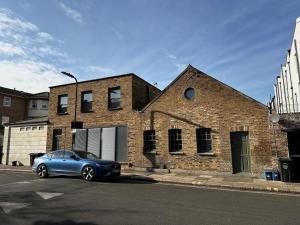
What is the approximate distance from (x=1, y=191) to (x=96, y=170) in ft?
13.4

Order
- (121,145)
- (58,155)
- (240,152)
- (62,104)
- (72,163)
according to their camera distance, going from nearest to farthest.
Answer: (72,163)
(58,155)
(240,152)
(121,145)
(62,104)

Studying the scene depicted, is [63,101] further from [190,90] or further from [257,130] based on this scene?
[257,130]

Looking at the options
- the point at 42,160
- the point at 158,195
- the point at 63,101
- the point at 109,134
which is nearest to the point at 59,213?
the point at 158,195

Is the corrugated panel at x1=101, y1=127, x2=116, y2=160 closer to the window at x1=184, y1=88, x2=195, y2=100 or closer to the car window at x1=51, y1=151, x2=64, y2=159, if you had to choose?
the car window at x1=51, y1=151, x2=64, y2=159

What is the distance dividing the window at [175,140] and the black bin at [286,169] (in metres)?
6.05

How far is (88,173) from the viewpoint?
12750 mm

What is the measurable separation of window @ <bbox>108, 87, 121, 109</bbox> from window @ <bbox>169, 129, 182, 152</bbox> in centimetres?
494

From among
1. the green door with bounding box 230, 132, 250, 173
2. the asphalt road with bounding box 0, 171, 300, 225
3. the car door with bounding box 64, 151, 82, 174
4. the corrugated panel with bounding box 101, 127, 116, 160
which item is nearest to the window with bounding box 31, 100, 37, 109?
the corrugated panel with bounding box 101, 127, 116, 160

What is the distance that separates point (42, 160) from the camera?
14.4 meters

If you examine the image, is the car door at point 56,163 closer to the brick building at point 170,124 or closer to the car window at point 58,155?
the car window at point 58,155

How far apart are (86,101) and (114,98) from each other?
2.77 m

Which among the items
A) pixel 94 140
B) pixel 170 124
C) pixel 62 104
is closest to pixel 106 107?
pixel 94 140

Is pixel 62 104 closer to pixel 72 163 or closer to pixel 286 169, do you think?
pixel 72 163

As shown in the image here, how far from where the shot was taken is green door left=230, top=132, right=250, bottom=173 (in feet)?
48.5
